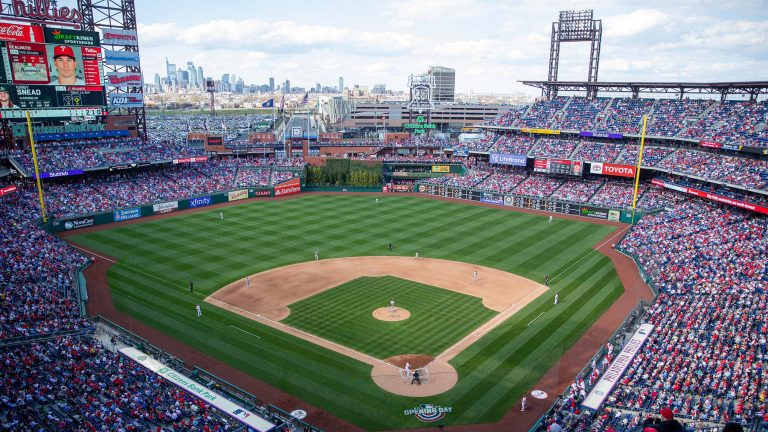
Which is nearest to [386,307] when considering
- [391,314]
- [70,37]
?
[391,314]

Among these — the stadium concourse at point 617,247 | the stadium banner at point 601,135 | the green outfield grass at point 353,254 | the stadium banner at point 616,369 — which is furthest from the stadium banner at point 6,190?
the stadium banner at point 601,135

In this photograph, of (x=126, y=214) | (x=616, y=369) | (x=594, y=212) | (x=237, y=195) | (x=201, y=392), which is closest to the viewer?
(x=201, y=392)

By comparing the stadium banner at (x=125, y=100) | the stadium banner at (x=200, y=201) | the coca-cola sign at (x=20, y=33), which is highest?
the coca-cola sign at (x=20, y=33)

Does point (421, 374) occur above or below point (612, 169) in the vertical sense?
below

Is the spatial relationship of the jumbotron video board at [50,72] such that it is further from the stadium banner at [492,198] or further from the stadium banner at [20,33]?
the stadium banner at [492,198]

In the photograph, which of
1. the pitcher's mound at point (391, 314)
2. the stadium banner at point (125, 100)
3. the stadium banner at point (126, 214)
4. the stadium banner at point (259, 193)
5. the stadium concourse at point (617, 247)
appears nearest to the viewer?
the stadium concourse at point (617, 247)

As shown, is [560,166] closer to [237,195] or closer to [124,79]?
[237,195]
